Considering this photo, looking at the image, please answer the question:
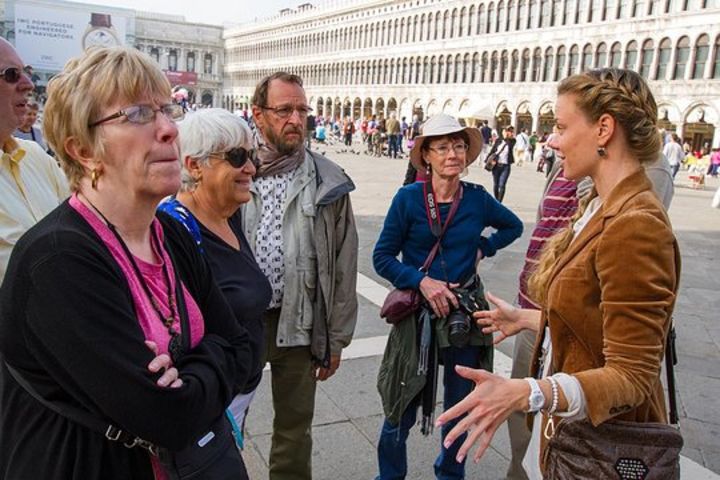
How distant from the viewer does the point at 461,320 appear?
2871mm

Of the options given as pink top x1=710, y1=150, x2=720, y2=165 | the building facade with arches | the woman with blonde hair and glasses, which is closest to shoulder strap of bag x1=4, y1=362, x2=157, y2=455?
the woman with blonde hair and glasses

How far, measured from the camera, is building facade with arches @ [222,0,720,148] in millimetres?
36594

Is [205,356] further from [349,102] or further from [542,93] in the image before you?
[349,102]

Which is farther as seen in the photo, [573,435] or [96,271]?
[573,435]

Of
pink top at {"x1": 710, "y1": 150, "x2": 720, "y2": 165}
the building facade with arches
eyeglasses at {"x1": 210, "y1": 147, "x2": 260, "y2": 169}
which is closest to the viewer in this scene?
eyeglasses at {"x1": 210, "y1": 147, "x2": 260, "y2": 169}

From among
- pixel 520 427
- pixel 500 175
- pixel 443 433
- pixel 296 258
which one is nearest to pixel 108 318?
pixel 296 258

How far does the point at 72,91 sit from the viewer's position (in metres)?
1.43

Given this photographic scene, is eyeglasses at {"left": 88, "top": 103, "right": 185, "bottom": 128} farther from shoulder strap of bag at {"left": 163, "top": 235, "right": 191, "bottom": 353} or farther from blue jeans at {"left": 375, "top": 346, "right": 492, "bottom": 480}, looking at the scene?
blue jeans at {"left": 375, "top": 346, "right": 492, "bottom": 480}

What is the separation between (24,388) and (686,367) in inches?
194

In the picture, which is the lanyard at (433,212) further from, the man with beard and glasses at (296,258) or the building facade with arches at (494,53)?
the building facade with arches at (494,53)

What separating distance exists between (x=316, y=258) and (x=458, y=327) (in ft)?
2.55

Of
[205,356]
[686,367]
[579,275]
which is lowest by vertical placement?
[686,367]

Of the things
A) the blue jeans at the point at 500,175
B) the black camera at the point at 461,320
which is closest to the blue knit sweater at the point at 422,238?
the black camera at the point at 461,320

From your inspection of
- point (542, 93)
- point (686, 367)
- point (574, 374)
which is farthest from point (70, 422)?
point (542, 93)
